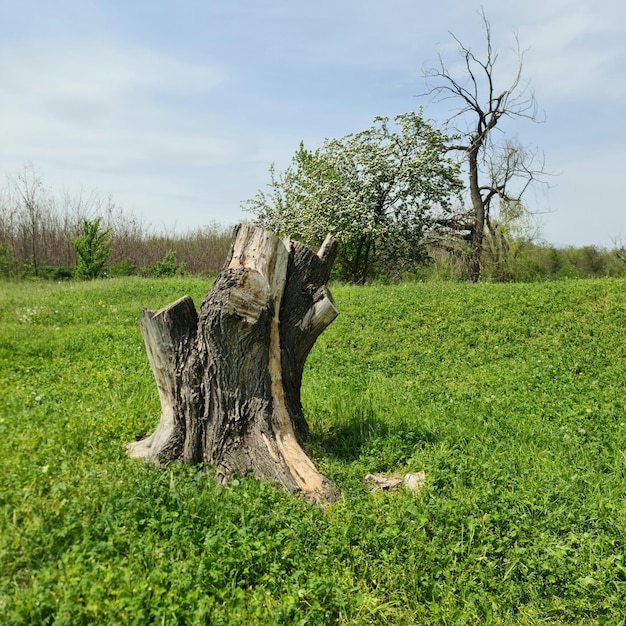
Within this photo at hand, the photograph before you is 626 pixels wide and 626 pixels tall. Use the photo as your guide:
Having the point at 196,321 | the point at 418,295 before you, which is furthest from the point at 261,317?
the point at 418,295

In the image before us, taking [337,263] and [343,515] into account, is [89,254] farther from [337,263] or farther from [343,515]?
[343,515]

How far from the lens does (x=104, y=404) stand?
21.1ft

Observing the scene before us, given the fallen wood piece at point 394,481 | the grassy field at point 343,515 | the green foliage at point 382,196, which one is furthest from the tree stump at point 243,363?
the green foliage at point 382,196

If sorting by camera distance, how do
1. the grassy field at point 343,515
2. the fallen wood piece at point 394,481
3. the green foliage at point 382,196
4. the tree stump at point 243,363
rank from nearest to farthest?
the grassy field at point 343,515 → the tree stump at point 243,363 → the fallen wood piece at point 394,481 → the green foliage at point 382,196

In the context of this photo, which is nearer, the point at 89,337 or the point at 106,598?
the point at 106,598

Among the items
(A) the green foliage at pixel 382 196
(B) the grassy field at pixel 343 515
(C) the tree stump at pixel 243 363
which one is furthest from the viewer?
(A) the green foliage at pixel 382 196

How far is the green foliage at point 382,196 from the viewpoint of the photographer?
20562 millimetres

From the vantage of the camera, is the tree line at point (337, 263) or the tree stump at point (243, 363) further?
the tree line at point (337, 263)

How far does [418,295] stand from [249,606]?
10.6 meters

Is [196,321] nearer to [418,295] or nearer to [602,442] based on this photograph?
[602,442]

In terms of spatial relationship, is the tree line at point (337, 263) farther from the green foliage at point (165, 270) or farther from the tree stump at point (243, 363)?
the tree stump at point (243, 363)

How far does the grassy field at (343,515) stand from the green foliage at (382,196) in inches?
522

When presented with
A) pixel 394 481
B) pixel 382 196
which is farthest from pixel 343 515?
pixel 382 196

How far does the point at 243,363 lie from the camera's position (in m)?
4.74
